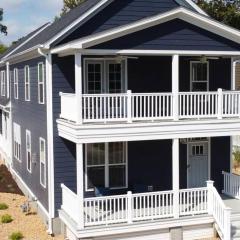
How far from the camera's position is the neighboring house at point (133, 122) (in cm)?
1531

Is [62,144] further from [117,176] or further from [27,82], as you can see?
[27,82]

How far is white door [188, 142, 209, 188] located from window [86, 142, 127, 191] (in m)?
2.93

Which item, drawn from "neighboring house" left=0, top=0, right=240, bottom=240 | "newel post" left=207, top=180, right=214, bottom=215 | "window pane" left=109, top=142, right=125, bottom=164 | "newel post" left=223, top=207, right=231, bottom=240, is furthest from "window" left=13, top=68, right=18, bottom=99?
"newel post" left=223, top=207, right=231, bottom=240

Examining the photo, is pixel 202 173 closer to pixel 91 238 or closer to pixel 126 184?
pixel 126 184

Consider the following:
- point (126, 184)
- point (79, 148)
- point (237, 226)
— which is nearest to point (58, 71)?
point (79, 148)

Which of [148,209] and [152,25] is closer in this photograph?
[148,209]

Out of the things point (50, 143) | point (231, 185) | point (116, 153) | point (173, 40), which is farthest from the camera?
point (231, 185)

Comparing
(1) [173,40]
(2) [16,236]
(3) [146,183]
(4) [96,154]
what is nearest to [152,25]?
(1) [173,40]

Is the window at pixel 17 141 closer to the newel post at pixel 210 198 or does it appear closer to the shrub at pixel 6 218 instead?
the shrub at pixel 6 218

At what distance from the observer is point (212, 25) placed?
54.7 ft

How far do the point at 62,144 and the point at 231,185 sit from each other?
6995 mm

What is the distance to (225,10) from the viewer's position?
40312 millimetres

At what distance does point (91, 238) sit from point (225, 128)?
5961 mm

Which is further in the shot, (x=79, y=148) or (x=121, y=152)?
(x=121, y=152)
